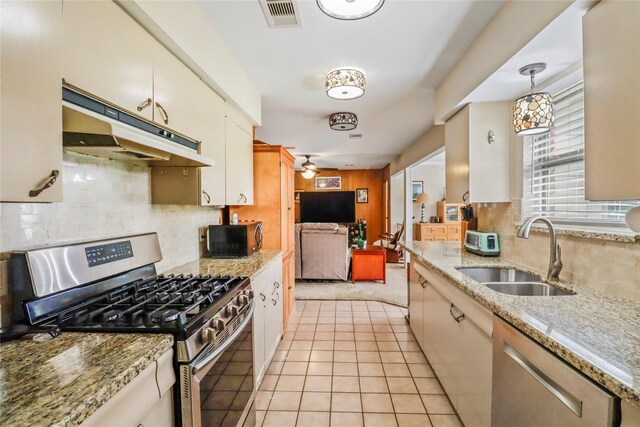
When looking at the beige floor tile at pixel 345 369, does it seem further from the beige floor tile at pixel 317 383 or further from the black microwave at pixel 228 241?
the black microwave at pixel 228 241

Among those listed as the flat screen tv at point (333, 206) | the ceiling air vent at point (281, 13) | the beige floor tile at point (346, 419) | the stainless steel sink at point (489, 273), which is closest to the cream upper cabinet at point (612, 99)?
the stainless steel sink at point (489, 273)

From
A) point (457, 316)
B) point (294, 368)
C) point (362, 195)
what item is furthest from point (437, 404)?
point (362, 195)

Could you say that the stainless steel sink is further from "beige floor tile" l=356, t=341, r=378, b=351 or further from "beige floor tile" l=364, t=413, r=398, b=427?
"beige floor tile" l=356, t=341, r=378, b=351

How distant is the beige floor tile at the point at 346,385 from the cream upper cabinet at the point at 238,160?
154 centimetres

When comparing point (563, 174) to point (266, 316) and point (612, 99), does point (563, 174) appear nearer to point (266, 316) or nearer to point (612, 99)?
point (612, 99)

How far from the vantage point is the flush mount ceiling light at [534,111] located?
163cm

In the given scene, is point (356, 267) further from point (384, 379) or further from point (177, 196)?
point (177, 196)

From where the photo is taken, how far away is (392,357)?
255cm

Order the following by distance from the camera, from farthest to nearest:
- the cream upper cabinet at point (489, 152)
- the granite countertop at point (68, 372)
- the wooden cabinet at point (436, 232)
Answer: the wooden cabinet at point (436, 232) → the cream upper cabinet at point (489, 152) → the granite countertop at point (68, 372)

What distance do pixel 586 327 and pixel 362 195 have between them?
7.80m

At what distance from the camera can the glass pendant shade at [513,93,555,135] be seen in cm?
163

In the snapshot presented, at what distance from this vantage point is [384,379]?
224 cm

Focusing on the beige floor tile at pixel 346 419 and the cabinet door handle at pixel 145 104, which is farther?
the beige floor tile at pixel 346 419

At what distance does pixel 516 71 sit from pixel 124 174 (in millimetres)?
2297
